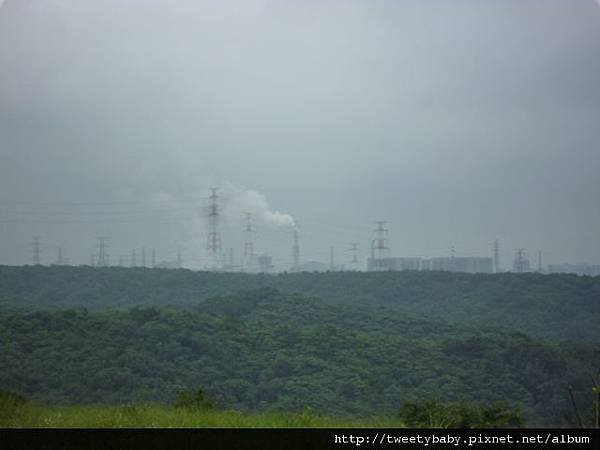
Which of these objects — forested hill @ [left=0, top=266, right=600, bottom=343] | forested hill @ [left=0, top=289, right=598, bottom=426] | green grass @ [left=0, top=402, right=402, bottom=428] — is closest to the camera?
green grass @ [left=0, top=402, right=402, bottom=428]

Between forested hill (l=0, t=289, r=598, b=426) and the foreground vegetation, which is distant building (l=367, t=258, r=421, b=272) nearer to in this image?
forested hill (l=0, t=289, r=598, b=426)

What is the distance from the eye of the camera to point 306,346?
94.1 feet

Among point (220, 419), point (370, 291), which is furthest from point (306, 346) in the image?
point (220, 419)

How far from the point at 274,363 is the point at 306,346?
2545 mm

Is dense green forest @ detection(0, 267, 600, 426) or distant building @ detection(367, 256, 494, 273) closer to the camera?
dense green forest @ detection(0, 267, 600, 426)

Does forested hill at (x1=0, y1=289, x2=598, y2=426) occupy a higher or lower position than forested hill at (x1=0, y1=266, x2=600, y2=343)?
lower

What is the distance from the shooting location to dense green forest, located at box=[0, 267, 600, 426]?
21.7 metres

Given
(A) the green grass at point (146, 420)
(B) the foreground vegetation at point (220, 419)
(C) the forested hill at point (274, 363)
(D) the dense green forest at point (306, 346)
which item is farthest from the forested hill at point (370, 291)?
(A) the green grass at point (146, 420)

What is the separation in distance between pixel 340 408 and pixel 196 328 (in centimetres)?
1017

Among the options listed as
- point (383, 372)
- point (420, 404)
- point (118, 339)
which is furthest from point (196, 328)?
point (420, 404)

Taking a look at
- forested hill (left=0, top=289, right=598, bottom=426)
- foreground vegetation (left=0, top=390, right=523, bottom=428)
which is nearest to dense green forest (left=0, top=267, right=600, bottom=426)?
forested hill (left=0, top=289, right=598, bottom=426)

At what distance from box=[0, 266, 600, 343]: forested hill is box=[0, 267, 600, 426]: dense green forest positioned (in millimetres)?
135

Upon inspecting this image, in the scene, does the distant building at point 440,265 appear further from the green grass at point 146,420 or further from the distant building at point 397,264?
the green grass at point 146,420
